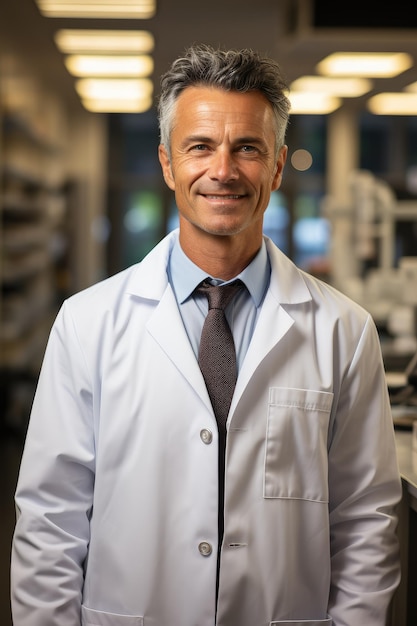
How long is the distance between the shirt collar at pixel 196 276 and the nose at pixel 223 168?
0.22m

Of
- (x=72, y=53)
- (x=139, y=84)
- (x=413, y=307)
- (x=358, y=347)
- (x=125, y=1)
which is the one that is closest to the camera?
(x=358, y=347)

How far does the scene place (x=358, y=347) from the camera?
175cm

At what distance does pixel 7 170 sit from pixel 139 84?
67.2 inches

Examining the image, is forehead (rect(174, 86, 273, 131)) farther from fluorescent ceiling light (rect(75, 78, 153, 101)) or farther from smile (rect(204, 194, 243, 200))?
fluorescent ceiling light (rect(75, 78, 153, 101))

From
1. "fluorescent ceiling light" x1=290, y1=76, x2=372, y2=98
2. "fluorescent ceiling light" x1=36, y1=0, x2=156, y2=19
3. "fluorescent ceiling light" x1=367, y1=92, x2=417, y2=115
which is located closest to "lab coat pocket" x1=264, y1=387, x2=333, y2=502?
"fluorescent ceiling light" x1=36, y1=0, x2=156, y2=19

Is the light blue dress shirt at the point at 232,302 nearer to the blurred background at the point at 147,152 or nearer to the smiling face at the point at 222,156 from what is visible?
the smiling face at the point at 222,156

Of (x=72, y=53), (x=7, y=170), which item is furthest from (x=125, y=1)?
(x=7, y=170)

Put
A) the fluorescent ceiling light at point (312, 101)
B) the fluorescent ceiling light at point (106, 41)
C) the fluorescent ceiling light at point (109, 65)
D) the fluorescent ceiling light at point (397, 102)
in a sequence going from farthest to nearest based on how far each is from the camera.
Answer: the fluorescent ceiling light at point (397, 102) → the fluorescent ceiling light at point (312, 101) → the fluorescent ceiling light at point (109, 65) → the fluorescent ceiling light at point (106, 41)

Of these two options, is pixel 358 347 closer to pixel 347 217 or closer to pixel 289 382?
pixel 289 382

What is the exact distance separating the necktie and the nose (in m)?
0.26

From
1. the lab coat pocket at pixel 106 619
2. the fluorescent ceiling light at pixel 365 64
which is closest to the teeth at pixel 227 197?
the lab coat pocket at pixel 106 619

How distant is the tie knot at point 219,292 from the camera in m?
1.75

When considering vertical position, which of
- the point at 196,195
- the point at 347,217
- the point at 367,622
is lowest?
the point at 367,622

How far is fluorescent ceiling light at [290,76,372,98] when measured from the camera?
6.75m
